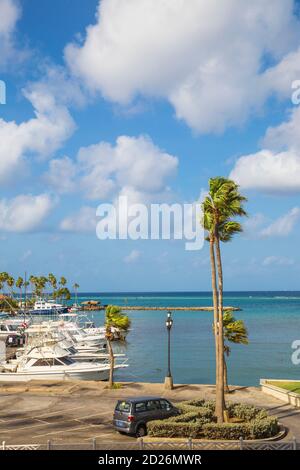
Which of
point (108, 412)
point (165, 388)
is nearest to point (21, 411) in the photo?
point (108, 412)

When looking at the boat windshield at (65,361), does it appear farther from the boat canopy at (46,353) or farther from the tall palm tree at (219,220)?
the tall palm tree at (219,220)

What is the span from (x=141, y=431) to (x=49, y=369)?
23.2 meters

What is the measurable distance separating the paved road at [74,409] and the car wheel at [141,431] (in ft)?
1.41

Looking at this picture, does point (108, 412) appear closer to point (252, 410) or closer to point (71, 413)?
point (71, 413)

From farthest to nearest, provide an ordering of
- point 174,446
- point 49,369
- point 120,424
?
1. point 49,369
2. point 120,424
3. point 174,446

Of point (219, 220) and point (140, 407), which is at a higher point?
point (219, 220)

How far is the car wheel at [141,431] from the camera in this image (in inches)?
840

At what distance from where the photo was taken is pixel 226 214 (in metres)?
23.5

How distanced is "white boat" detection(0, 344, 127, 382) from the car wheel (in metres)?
22.2

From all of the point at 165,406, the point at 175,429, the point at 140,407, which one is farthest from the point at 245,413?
the point at 140,407

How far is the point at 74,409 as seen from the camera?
27.5 m

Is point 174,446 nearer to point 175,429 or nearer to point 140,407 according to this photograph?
point 175,429

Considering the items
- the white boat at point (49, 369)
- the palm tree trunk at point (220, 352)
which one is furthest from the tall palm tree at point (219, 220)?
the white boat at point (49, 369)
